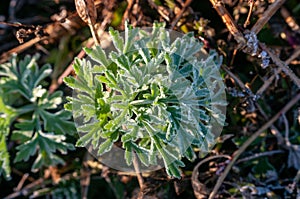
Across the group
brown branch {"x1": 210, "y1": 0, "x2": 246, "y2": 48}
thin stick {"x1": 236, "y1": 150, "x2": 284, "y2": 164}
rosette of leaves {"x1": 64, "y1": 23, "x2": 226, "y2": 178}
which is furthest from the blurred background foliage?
rosette of leaves {"x1": 64, "y1": 23, "x2": 226, "y2": 178}

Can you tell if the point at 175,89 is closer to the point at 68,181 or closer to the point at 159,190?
the point at 159,190

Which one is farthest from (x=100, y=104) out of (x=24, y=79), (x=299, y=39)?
(x=299, y=39)

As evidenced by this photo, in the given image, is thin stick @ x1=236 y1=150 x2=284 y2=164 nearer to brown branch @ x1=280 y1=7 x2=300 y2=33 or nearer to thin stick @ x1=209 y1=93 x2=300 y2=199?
thin stick @ x1=209 y1=93 x2=300 y2=199

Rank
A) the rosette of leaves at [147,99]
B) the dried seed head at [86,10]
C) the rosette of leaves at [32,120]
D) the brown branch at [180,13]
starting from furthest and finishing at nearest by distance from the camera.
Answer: the brown branch at [180,13] < the rosette of leaves at [32,120] < the dried seed head at [86,10] < the rosette of leaves at [147,99]

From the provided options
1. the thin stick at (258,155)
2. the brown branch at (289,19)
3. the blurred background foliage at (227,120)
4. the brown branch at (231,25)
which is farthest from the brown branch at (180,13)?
the thin stick at (258,155)

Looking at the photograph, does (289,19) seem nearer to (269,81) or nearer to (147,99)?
(269,81)

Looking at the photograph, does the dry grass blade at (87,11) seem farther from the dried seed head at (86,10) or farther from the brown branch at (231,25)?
the brown branch at (231,25)
